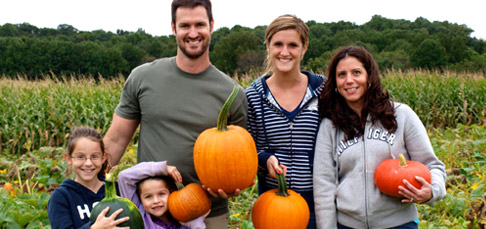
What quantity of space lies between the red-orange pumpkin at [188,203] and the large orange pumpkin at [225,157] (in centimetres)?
10

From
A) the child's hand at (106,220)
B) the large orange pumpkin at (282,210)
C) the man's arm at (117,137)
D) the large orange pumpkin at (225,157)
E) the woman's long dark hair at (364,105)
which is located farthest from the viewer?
the man's arm at (117,137)

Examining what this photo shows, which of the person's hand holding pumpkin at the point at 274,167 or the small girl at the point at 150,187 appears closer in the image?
the small girl at the point at 150,187

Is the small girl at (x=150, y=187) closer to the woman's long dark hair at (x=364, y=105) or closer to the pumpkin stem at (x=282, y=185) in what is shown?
the pumpkin stem at (x=282, y=185)

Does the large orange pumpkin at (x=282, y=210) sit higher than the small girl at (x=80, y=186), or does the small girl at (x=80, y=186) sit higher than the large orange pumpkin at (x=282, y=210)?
the small girl at (x=80, y=186)

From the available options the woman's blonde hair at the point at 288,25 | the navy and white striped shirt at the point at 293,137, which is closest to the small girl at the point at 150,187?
the navy and white striped shirt at the point at 293,137

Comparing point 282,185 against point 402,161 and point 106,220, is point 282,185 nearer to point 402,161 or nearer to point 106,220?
point 402,161

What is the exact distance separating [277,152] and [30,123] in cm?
715

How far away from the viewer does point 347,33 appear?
152ft

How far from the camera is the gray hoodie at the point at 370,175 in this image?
8.11ft

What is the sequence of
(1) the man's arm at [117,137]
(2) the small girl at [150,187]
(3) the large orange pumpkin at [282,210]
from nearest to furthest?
1. (2) the small girl at [150,187]
2. (3) the large orange pumpkin at [282,210]
3. (1) the man's arm at [117,137]

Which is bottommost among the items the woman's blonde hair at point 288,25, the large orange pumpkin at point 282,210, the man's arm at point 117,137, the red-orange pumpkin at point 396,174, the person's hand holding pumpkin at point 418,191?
the large orange pumpkin at point 282,210

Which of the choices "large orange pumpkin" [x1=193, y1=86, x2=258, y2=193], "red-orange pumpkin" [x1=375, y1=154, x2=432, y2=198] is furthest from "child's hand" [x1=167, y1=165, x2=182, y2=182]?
"red-orange pumpkin" [x1=375, y1=154, x2=432, y2=198]

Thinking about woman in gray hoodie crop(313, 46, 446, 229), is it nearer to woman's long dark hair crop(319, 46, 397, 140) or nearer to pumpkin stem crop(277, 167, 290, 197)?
woman's long dark hair crop(319, 46, 397, 140)

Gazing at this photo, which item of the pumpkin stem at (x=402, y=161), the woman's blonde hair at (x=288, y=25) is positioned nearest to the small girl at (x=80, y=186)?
the woman's blonde hair at (x=288, y=25)
